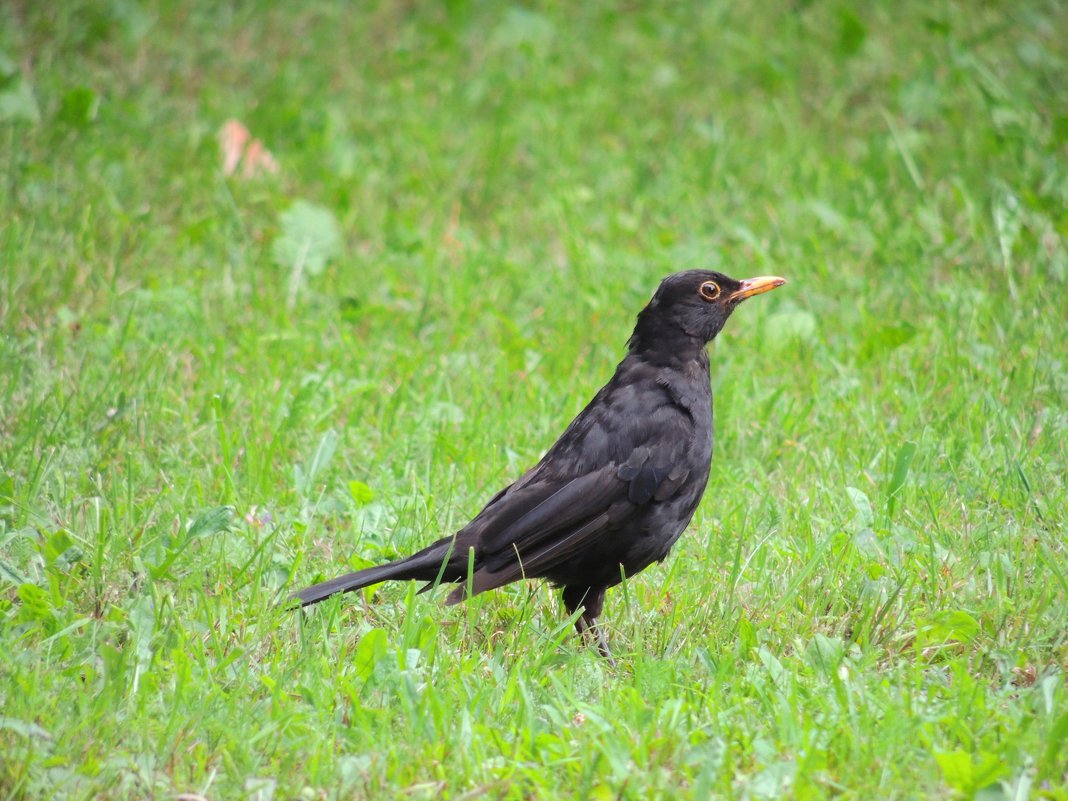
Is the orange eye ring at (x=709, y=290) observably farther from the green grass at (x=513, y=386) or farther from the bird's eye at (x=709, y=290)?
the green grass at (x=513, y=386)

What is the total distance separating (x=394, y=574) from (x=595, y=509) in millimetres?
676

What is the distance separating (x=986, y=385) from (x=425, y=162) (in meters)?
3.77

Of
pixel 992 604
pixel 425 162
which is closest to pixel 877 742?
pixel 992 604

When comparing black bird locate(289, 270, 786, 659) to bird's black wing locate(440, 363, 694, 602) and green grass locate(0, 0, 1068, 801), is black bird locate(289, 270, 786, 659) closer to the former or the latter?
bird's black wing locate(440, 363, 694, 602)

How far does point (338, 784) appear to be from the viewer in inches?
Result: 117

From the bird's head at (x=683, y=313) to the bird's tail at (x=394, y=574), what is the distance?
111 cm

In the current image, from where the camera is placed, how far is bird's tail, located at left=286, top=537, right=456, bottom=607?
367 cm

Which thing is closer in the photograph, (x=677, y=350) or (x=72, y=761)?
(x=72, y=761)

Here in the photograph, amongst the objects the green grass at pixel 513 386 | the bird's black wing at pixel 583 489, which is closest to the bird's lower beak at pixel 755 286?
the bird's black wing at pixel 583 489

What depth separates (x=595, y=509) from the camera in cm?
397

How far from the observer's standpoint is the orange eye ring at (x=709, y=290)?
450 cm

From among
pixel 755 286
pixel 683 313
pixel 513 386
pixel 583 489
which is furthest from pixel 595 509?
pixel 513 386

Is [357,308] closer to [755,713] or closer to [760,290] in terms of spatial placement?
[760,290]

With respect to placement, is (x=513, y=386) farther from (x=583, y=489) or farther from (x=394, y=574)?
(x=394, y=574)
